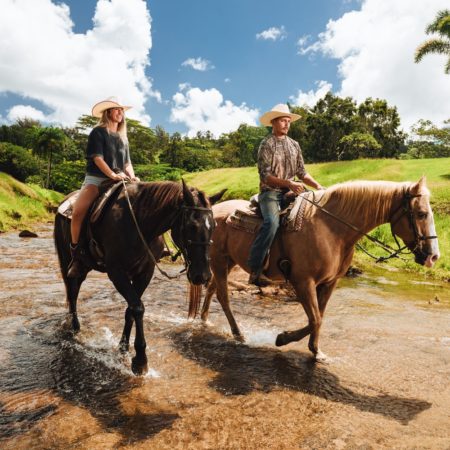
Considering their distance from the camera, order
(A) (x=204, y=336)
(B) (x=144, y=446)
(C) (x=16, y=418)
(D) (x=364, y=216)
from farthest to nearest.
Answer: (A) (x=204, y=336) → (D) (x=364, y=216) → (C) (x=16, y=418) → (B) (x=144, y=446)

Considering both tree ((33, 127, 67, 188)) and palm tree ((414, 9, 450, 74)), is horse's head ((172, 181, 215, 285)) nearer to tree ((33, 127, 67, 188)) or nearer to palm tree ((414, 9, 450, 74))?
palm tree ((414, 9, 450, 74))

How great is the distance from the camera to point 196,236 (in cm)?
408

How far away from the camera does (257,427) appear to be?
12.1 feet

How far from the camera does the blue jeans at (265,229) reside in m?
5.48

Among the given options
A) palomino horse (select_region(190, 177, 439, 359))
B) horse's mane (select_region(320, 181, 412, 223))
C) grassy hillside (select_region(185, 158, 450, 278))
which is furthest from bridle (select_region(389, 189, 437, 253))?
grassy hillside (select_region(185, 158, 450, 278))

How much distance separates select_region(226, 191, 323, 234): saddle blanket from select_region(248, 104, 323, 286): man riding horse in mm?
127

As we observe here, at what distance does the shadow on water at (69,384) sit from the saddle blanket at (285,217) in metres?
2.86

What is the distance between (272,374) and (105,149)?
4.05 meters

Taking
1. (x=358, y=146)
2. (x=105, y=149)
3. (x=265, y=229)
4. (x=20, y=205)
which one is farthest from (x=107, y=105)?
(x=358, y=146)

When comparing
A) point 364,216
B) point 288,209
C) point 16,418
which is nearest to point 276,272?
point 288,209

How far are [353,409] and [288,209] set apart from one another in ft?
9.33

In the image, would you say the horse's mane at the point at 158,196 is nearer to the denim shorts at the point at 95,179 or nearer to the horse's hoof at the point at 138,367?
the denim shorts at the point at 95,179

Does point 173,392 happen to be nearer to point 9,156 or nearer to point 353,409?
point 353,409

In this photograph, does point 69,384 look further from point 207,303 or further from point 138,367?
point 207,303
